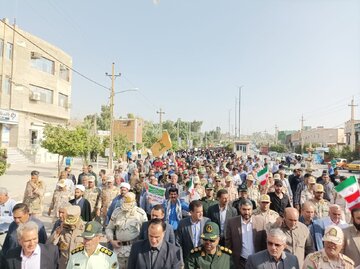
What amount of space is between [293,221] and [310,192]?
374 centimetres

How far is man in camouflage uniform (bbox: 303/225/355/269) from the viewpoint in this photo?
3.19 metres

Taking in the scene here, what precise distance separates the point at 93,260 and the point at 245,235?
216cm

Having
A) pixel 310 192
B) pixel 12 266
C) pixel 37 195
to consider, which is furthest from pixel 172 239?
pixel 310 192

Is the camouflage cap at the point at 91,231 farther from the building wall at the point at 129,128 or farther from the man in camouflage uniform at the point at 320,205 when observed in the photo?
the building wall at the point at 129,128

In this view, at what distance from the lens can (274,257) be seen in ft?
10.8

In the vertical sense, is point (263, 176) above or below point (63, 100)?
below

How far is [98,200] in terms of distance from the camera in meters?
6.80

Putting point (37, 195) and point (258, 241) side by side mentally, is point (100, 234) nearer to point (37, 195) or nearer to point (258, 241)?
point (258, 241)

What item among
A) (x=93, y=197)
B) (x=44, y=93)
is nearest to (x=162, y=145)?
(x=93, y=197)

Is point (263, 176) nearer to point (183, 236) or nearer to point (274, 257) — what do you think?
point (183, 236)

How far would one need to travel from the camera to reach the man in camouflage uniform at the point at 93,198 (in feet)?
22.0

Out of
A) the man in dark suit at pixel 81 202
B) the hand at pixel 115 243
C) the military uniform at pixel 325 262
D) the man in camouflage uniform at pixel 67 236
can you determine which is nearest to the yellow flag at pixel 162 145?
the man in dark suit at pixel 81 202

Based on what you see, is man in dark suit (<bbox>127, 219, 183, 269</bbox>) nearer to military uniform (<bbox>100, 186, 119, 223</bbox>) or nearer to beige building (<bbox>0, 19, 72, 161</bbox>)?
military uniform (<bbox>100, 186, 119, 223</bbox>)

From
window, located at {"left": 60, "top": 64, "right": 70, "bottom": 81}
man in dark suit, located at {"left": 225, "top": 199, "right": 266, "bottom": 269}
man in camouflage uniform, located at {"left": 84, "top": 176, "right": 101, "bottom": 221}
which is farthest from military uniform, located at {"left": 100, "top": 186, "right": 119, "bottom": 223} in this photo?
window, located at {"left": 60, "top": 64, "right": 70, "bottom": 81}
